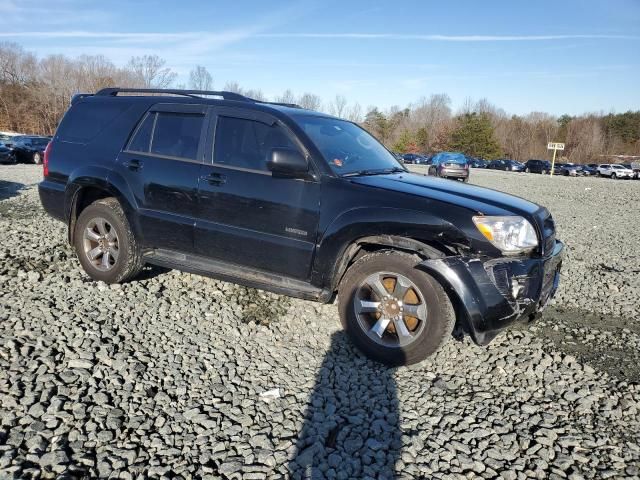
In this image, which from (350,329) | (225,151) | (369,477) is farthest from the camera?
(225,151)

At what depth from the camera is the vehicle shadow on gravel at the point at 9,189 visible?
35.7 ft

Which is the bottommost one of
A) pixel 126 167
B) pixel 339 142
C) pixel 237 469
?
pixel 237 469

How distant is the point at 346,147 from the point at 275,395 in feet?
7.62

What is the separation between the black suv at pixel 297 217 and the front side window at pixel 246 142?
0.01 metres

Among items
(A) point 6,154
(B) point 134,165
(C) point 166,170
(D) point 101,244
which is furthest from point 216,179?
(A) point 6,154

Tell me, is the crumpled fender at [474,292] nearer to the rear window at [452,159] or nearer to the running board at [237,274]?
the running board at [237,274]

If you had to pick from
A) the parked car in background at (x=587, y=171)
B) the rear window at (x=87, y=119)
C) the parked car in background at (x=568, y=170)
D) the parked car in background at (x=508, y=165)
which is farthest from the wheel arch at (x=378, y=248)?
the parked car in background at (x=508, y=165)

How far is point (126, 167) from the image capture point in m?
4.51

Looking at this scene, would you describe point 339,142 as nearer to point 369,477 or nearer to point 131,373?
point 131,373

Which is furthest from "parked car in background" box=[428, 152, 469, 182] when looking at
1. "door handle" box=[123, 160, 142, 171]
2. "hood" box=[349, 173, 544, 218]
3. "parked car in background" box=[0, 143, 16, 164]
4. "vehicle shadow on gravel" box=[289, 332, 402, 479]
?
"parked car in background" box=[0, 143, 16, 164]

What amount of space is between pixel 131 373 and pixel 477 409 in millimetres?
2297

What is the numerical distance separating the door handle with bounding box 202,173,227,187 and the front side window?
125mm

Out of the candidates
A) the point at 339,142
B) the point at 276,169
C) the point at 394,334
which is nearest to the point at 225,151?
the point at 276,169

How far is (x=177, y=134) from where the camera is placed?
439 cm
